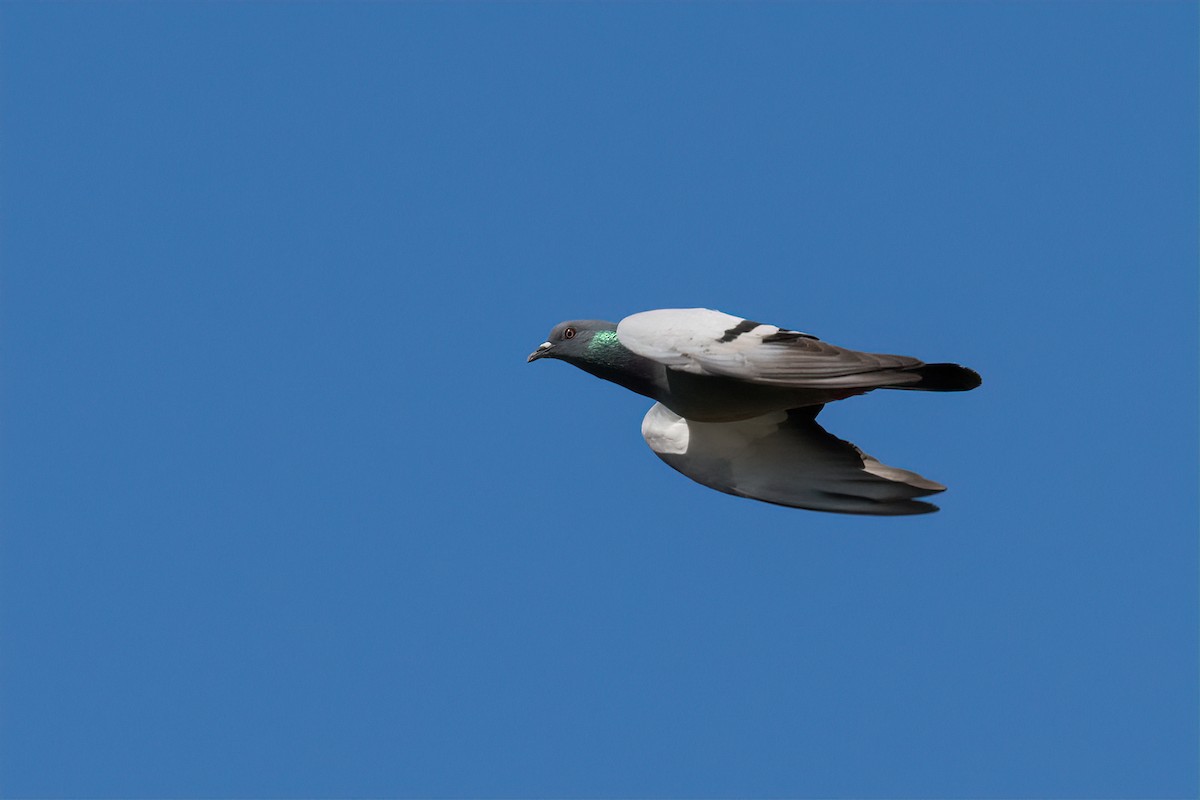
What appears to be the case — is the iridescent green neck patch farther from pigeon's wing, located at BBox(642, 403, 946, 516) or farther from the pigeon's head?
pigeon's wing, located at BBox(642, 403, 946, 516)

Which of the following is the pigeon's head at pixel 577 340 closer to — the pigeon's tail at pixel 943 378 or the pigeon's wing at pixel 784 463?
the pigeon's wing at pixel 784 463

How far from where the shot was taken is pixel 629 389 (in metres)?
7.19

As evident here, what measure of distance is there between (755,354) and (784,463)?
0.82 metres

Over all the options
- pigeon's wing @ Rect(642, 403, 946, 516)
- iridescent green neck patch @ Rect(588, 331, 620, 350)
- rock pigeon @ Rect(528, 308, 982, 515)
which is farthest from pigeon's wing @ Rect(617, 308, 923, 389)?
pigeon's wing @ Rect(642, 403, 946, 516)

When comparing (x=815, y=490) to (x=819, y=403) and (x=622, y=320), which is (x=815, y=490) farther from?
(x=622, y=320)

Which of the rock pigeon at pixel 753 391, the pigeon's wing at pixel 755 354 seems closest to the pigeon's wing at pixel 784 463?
the rock pigeon at pixel 753 391

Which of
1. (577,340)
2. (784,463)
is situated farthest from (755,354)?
(577,340)

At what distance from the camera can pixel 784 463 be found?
23.5ft

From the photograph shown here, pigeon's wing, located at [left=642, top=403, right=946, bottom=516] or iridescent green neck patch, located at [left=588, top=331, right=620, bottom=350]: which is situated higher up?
iridescent green neck patch, located at [left=588, top=331, right=620, bottom=350]

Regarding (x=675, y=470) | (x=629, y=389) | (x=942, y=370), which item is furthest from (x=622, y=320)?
(x=942, y=370)

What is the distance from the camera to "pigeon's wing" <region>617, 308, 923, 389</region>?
6473 millimetres

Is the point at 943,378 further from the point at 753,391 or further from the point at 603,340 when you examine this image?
the point at 603,340

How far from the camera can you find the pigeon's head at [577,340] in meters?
7.16

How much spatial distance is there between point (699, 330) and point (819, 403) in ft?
2.38
